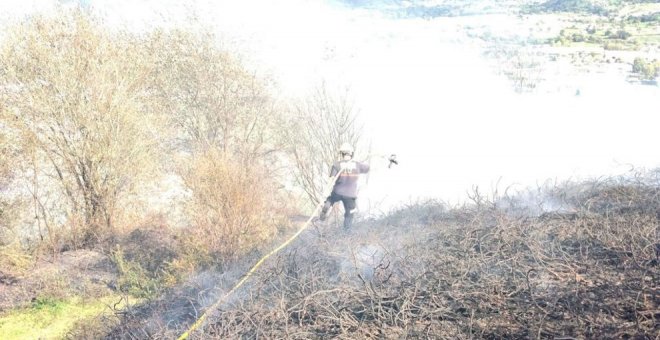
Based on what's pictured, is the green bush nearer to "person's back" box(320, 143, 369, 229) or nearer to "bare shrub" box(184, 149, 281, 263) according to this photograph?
"person's back" box(320, 143, 369, 229)

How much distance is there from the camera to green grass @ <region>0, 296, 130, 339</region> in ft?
30.5

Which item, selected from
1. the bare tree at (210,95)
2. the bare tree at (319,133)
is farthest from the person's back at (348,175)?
the bare tree at (210,95)

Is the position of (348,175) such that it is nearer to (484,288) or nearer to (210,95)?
(484,288)

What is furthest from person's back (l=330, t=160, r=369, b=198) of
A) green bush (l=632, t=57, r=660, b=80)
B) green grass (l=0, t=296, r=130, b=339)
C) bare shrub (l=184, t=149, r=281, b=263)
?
green bush (l=632, t=57, r=660, b=80)

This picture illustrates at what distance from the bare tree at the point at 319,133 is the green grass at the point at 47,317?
10293mm

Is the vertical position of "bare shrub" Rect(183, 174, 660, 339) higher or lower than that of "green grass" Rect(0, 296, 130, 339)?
higher

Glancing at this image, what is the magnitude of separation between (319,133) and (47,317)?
38.6 feet

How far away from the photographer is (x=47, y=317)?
9820 mm

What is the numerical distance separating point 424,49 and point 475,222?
762 inches

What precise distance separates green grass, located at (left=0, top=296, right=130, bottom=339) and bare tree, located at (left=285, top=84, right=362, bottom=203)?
33.8 feet

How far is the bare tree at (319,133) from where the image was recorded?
1895 centimetres

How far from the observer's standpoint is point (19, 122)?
11.7 meters

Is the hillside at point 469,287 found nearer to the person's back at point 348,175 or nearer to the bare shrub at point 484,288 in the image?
the bare shrub at point 484,288

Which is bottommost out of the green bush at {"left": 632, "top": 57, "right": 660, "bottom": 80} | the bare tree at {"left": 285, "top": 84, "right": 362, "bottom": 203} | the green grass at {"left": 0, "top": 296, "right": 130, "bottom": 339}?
the green grass at {"left": 0, "top": 296, "right": 130, "bottom": 339}
